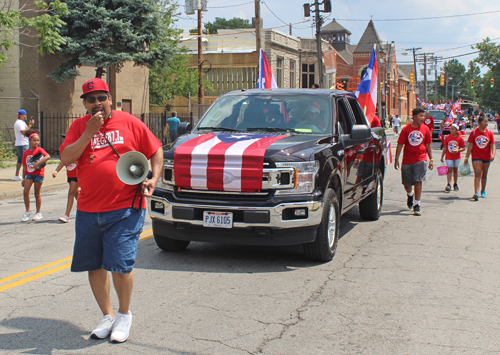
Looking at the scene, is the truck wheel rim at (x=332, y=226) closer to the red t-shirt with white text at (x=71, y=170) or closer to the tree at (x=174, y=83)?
the red t-shirt with white text at (x=71, y=170)

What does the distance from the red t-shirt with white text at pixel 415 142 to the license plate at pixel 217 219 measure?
17.7ft

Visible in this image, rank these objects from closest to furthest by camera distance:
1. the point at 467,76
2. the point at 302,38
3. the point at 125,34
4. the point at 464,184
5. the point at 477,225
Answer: the point at 477,225 < the point at 464,184 < the point at 125,34 < the point at 302,38 < the point at 467,76

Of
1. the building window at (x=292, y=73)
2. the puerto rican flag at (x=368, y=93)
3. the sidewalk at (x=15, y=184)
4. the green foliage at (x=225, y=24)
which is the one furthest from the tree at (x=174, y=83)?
the green foliage at (x=225, y=24)

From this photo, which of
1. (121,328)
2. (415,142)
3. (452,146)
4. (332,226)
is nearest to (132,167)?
(121,328)

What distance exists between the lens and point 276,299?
206 inches

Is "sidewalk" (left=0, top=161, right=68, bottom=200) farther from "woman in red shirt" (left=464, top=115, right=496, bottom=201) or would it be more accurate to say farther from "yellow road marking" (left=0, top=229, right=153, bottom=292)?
"woman in red shirt" (left=464, top=115, right=496, bottom=201)

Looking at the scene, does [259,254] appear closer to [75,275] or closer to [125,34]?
[75,275]

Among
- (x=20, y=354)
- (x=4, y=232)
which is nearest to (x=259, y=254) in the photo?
(x=20, y=354)

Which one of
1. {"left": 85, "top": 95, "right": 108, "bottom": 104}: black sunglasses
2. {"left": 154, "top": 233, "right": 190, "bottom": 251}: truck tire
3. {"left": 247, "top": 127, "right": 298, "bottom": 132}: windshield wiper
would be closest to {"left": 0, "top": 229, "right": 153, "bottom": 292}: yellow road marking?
{"left": 154, "top": 233, "right": 190, "bottom": 251}: truck tire

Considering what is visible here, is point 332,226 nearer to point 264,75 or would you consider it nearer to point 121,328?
point 121,328

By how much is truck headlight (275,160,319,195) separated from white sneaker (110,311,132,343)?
2324mm

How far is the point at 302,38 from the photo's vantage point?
53.7 m

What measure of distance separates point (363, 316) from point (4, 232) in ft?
20.1

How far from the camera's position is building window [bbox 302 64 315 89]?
5434 cm
